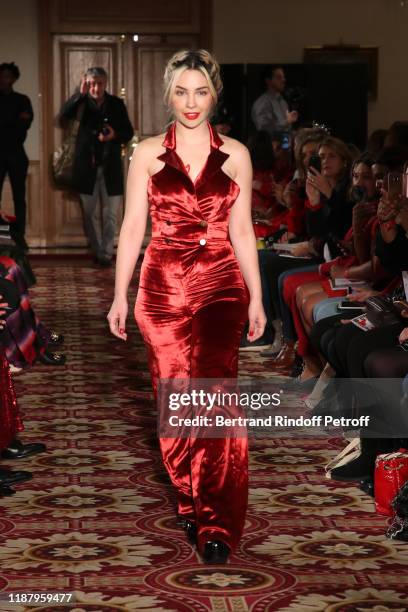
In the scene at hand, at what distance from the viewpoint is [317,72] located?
14.6 metres

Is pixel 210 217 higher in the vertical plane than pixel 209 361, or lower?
higher

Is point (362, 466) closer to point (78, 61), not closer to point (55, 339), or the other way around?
point (55, 339)

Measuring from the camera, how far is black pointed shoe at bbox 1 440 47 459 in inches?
223

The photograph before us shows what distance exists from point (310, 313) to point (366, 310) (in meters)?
1.06

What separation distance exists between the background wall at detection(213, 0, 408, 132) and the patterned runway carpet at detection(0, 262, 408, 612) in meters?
9.13

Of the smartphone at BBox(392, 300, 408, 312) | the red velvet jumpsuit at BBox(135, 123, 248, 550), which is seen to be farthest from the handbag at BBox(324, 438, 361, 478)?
the red velvet jumpsuit at BBox(135, 123, 248, 550)

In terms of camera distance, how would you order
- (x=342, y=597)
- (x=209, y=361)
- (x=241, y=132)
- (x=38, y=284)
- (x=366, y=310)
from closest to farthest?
(x=342, y=597), (x=209, y=361), (x=366, y=310), (x=38, y=284), (x=241, y=132)

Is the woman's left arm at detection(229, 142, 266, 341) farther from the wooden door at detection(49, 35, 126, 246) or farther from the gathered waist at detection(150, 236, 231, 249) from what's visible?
the wooden door at detection(49, 35, 126, 246)

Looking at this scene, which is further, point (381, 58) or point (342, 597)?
point (381, 58)

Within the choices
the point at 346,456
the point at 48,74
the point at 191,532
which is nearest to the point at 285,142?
the point at 48,74

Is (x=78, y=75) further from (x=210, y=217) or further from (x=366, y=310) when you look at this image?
(x=210, y=217)

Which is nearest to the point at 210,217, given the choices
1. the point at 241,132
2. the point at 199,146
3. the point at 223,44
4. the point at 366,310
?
the point at 199,146

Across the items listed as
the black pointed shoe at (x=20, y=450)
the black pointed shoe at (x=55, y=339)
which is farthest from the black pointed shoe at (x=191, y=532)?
the black pointed shoe at (x=55, y=339)

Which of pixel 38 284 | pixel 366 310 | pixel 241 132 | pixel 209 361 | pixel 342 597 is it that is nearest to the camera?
pixel 342 597
